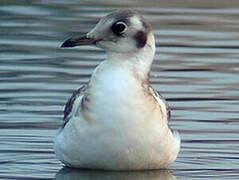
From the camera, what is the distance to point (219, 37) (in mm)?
19250

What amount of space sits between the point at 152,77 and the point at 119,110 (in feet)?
17.4

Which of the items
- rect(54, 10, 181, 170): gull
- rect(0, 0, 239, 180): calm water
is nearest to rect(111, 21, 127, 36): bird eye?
rect(54, 10, 181, 170): gull

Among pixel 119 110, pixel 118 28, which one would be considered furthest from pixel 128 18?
pixel 119 110

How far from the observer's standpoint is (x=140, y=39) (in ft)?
35.6

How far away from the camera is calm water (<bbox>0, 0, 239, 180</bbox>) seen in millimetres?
11578

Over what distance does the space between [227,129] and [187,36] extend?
21.7ft

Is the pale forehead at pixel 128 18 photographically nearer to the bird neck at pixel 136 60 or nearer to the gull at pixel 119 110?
the gull at pixel 119 110

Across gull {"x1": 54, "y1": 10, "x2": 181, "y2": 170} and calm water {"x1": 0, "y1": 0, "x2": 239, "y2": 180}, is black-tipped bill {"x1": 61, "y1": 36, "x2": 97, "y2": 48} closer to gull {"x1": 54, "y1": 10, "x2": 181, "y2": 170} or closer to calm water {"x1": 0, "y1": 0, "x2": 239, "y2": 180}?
gull {"x1": 54, "y1": 10, "x2": 181, "y2": 170}

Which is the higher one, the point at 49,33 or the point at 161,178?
the point at 161,178

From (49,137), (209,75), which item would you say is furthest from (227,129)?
(209,75)

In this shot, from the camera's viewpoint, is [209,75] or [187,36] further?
[187,36]

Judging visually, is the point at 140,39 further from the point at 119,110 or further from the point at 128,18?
the point at 119,110

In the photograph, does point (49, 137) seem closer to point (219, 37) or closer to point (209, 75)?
point (209, 75)

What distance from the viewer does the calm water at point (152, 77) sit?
38.0 ft
